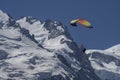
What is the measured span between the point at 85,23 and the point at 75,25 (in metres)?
4.18

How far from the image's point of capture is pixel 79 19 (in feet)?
313

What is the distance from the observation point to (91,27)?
9106 centimetres

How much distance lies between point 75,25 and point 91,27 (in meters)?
6.08

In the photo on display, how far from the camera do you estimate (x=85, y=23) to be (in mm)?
92625

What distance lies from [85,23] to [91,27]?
2.06 meters

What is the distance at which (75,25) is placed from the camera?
3794 inches

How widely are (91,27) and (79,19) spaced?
5.11 meters

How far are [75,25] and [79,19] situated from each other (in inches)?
68.0

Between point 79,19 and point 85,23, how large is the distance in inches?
121
